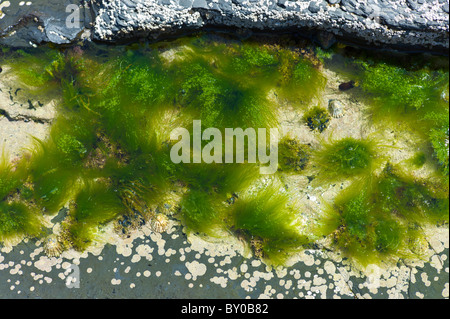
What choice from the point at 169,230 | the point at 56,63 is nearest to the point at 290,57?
the point at 169,230

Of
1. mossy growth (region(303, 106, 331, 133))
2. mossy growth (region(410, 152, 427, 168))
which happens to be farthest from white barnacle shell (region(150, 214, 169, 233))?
mossy growth (region(410, 152, 427, 168))

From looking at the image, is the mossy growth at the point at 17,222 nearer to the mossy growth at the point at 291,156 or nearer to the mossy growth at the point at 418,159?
the mossy growth at the point at 291,156

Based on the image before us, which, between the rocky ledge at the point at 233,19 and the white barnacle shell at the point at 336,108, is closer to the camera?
the rocky ledge at the point at 233,19

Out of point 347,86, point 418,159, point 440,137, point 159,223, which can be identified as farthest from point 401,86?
point 159,223

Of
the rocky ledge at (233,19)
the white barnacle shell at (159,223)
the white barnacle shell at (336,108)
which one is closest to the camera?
the rocky ledge at (233,19)

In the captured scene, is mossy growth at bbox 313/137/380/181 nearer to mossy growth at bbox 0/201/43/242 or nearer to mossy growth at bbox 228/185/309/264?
mossy growth at bbox 228/185/309/264

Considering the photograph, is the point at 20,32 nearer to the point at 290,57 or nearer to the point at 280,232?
the point at 290,57

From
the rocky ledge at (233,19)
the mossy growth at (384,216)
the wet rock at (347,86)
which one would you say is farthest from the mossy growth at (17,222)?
the wet rock at (347,86)
